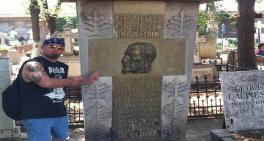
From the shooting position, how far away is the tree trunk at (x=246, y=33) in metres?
10.8

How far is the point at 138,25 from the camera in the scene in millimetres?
6094

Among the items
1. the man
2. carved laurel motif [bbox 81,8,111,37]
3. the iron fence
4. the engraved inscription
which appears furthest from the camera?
the iron fence

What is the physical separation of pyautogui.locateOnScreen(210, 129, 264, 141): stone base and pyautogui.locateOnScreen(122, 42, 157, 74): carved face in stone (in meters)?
1.30

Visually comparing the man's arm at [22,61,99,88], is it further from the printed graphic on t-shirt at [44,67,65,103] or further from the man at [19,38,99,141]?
the printed graphic on t-shirt at [44,67,65,103]

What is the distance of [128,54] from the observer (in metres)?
6.16

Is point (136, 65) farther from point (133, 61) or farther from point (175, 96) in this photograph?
point (175, 96)

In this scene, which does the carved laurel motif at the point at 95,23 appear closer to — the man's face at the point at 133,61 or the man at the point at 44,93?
the man's face at the point at 133,61

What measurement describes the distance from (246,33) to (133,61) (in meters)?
5.69

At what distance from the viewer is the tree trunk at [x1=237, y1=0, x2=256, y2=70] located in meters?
10.8

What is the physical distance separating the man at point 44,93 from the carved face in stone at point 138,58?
4.07 feet

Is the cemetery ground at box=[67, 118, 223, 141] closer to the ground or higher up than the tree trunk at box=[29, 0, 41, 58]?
closer to the ground

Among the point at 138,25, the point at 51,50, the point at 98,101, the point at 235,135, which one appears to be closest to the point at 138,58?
the point at 138,25

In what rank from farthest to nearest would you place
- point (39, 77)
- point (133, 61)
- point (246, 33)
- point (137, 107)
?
point (246, 33) → point (137, 107) → point (133, 61) → point (39, 77)

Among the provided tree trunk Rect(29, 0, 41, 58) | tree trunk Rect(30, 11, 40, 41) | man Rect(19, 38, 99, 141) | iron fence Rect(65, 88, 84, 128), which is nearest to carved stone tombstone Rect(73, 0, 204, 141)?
man Rect(19, 38, 99, 141)
